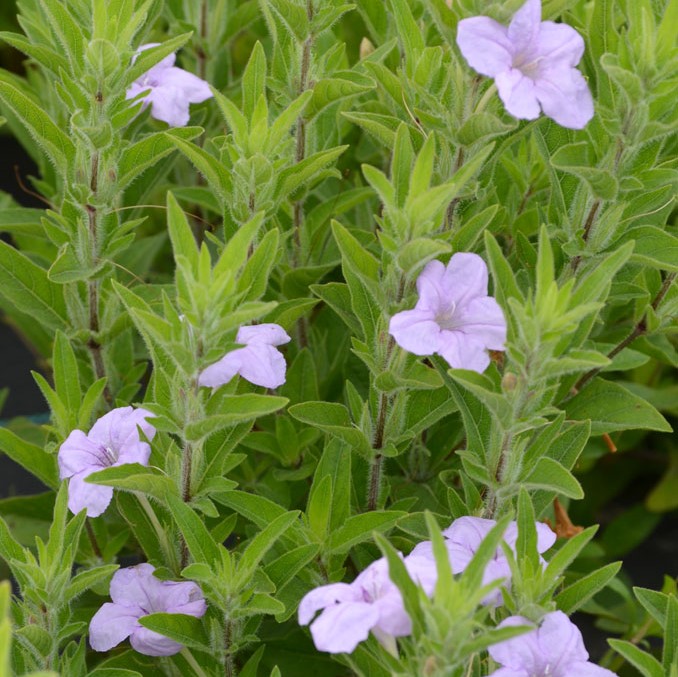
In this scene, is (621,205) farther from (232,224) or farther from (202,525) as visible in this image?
(202,525)

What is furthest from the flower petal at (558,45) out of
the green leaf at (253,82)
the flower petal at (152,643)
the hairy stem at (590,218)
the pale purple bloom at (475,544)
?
the flower petal at (152,643)

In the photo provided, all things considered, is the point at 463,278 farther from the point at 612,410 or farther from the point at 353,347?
the point at 612,410

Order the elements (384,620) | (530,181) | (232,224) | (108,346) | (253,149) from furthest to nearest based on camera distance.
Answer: (530,181) < (108,346) < (232,224) < (253,149) < (384,620)

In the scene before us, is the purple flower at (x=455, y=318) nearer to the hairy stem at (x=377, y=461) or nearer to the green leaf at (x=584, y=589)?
the hairy stem at (x=377, y=461)

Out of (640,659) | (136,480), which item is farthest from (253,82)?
(640,659)

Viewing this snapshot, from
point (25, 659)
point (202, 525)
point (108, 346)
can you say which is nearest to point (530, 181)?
point (108, 346)
